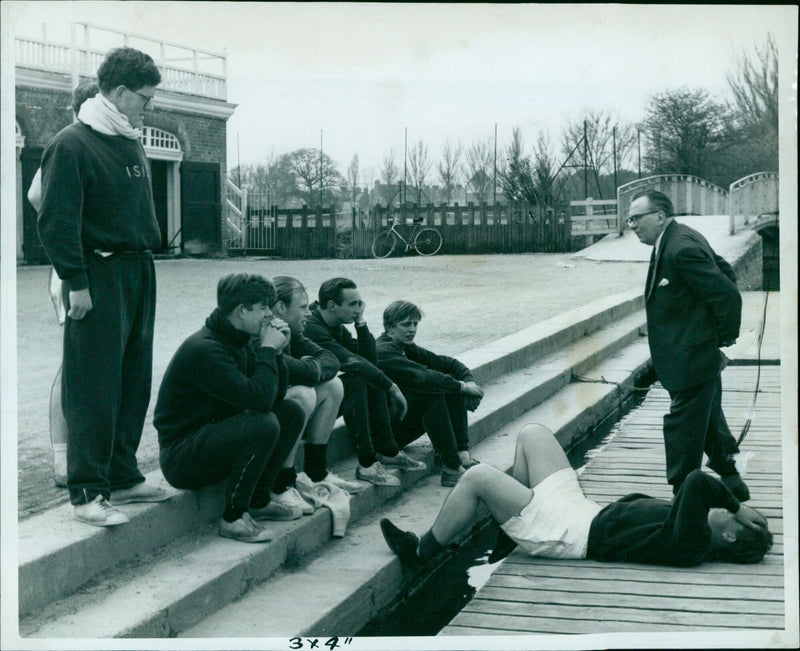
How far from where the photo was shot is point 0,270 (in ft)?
11.3

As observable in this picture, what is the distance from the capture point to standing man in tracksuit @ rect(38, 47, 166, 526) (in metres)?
3.39

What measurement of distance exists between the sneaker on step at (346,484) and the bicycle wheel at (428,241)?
1223 mm

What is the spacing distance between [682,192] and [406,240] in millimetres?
1234

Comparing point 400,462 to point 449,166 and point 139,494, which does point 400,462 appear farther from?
point 139,494

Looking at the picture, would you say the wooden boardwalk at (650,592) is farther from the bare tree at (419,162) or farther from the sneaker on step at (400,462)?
the bare tree at (419,162)

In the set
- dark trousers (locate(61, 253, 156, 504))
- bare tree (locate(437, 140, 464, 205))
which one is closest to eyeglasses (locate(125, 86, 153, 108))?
dark trousers (locate(61, 253, 156, 504))

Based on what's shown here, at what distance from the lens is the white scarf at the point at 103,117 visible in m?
3.49

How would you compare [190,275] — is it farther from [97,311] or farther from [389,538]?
[389,538]

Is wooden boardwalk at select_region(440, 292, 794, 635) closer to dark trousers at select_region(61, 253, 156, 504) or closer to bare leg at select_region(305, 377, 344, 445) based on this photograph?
bare leg at select_region(305, 377, 344, 445)

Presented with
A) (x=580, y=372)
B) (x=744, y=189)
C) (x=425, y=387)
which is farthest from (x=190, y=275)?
(x=580, y=372)

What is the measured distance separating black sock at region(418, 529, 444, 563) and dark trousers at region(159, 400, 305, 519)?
642 mm

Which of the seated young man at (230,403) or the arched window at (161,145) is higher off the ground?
the arched window at (161,145)

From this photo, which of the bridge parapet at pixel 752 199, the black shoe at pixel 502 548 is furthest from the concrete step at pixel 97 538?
the bridge parapet at pixel 752 199

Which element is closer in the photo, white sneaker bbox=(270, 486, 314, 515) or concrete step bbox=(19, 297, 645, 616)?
concrete step bbox=(19, 297, 645, 616)
